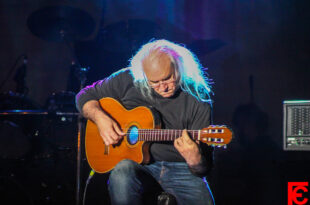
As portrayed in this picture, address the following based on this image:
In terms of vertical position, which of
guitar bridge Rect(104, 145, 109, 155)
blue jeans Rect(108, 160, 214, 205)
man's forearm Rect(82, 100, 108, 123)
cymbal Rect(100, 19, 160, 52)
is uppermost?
cymbal Rect(100, 19, 160, 52)

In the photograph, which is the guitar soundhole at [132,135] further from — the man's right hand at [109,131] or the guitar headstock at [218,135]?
the guitar headstock at [218,135]

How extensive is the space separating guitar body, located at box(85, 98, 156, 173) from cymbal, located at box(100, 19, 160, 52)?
1.35 m

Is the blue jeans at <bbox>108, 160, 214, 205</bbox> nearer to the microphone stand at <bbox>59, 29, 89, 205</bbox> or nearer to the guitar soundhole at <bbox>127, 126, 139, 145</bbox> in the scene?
the guitar soundhole at <bbox>127, 126, 139, 145</bbox>

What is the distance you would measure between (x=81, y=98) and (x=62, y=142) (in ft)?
3.77

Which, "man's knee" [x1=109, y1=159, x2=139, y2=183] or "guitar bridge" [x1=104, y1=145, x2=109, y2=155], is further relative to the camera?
"guitar bridge" [x1=104, y1=145, x2=109, y2=155]

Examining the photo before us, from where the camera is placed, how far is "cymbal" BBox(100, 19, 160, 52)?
12.5ft

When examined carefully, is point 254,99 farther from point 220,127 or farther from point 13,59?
point 13,59

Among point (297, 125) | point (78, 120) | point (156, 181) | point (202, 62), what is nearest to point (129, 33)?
point (202, 62)

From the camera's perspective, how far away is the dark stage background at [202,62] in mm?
3607

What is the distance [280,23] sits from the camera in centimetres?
409

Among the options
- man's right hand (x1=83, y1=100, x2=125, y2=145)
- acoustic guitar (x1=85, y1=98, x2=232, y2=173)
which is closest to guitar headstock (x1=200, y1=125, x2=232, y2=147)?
acoustic guitar (x1=85, y1=98, x2=232, y2=173)

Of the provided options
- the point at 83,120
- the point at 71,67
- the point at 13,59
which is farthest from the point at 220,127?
the point at 13,59

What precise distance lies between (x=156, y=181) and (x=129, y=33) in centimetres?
209

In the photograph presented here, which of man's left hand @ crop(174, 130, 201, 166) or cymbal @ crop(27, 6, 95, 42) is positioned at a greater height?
cymbal @ crop(27, 6, 95, 42)
